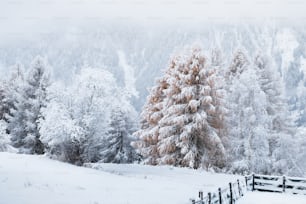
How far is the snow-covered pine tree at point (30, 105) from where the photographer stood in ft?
157

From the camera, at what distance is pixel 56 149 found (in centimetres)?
3300

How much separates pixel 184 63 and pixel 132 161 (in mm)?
15758

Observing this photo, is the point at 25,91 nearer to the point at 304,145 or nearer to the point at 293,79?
the point at 304,145

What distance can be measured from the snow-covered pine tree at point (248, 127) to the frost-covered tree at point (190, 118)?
190 cm

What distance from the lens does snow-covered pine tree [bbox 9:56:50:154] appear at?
47.8 meters

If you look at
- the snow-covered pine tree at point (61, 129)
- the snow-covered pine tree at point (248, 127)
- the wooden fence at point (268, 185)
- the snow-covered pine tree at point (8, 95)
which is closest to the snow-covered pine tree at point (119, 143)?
the snow-covered pine tree at point (8, 95)

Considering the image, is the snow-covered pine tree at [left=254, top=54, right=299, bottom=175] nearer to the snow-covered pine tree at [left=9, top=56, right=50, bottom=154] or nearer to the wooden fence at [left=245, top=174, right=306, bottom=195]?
the wooden fence at [left=245, top=174, right=306, bottom=195]

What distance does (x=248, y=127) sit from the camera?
3734 centimetres

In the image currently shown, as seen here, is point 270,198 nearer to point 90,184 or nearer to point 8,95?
point 90,184

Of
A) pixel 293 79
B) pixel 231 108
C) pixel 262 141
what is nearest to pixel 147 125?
pixel 231 108

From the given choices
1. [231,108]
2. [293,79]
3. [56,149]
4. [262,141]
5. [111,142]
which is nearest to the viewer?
[56,149]

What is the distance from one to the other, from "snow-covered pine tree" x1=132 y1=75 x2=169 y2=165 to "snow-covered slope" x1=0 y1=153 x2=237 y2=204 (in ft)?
26.6

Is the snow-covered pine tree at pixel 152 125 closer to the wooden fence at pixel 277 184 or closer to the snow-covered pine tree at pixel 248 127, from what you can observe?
the snow-covered pine tree at pixel 248 127

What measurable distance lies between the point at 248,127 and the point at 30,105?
25.5 m
